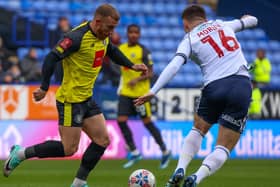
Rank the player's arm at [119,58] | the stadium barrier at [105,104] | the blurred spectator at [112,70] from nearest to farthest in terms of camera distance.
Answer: the player's arm at [119,58]
the stadium barrier at [105,104]
the blurred spectator at [112,70]

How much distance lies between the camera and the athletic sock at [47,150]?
31.4 ft

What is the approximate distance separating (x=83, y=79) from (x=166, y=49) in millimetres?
15683

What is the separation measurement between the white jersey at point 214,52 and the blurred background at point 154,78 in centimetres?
859

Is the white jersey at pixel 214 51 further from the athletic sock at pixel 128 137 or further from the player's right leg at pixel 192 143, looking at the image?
the athletic sock at pixel 128 137

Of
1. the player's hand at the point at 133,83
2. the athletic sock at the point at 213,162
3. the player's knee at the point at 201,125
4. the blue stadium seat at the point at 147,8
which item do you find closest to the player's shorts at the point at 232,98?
the athletic sock at the point at 213,162

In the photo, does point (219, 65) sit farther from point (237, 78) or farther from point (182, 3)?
point (182, 3)

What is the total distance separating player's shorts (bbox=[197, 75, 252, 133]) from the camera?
29.6ft

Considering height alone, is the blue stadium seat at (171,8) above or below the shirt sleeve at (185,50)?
above

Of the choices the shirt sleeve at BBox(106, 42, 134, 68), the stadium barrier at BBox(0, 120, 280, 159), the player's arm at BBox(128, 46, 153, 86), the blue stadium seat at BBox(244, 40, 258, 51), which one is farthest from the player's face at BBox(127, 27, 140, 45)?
the blue stadium seat at BBox(244, 40, 258, 51)

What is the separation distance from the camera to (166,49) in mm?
25203

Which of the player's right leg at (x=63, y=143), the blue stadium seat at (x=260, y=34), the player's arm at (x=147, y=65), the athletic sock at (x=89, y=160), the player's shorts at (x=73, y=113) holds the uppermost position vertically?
the blue stadium seat at (x=260, y=34)

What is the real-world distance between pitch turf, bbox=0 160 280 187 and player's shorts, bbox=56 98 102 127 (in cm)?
145

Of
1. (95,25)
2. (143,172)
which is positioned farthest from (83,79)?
(143,172)

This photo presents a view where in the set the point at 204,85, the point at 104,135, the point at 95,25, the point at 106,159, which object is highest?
the point at 95,25
